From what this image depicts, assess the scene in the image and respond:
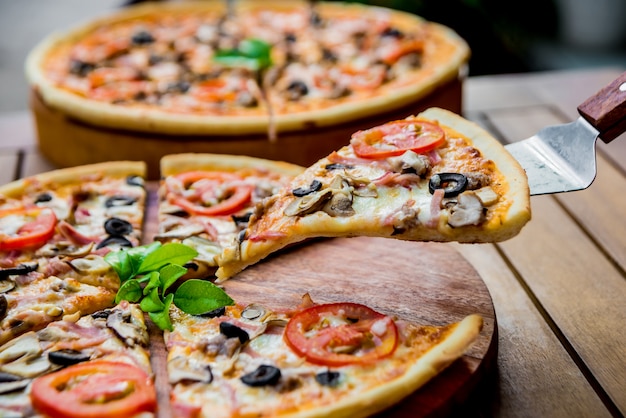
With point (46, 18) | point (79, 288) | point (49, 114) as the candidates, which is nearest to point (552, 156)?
point (79, 288)

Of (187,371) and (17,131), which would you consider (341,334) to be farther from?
(17,131)

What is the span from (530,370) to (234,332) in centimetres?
118

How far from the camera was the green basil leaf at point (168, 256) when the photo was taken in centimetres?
338

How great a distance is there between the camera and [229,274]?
3.34 m

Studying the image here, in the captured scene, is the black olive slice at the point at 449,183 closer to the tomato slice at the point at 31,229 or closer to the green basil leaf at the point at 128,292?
the green basil leaf at the point at 128,292

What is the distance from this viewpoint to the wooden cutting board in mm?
3102

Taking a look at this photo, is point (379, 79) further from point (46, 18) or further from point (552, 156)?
point (46, 18)

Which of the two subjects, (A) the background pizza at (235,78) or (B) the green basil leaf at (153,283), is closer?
(B) the green basil leaf at (153,283)

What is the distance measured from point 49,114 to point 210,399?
9.99 feet

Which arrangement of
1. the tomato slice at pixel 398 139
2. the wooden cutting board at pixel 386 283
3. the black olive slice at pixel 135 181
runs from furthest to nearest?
the black olive slice at pixel 135 181 → the tomato slice at pixel 398 139 → the wooden cutting board at pixel 386 283

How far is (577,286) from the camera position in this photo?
3799 mm

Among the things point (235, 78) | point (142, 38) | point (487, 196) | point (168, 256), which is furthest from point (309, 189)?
point (142, 38)

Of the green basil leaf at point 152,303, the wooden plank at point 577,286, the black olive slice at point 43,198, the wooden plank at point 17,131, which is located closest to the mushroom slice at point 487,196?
the wooden plank at point 577,286

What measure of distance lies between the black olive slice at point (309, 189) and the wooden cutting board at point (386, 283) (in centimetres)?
40
